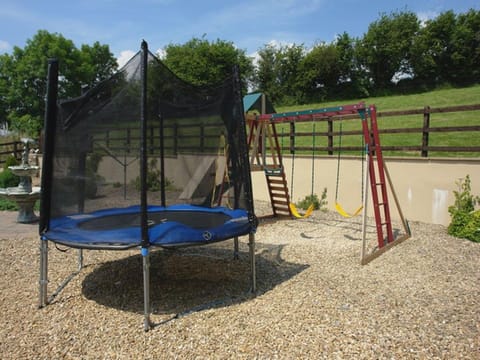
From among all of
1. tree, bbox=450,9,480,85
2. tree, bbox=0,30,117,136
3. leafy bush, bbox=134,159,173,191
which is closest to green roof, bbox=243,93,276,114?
leafy bush, bbox=134,159,173,191

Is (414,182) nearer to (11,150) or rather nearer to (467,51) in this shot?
(11,150)

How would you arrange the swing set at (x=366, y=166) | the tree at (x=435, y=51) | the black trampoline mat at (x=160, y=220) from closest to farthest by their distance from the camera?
the black trampoline mat at (x=160, y=220), the swing set at (x=366, y=166), the tree at (x=435, y=51)

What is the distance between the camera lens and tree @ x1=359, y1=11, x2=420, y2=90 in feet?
91.2

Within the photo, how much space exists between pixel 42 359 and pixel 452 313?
9.35ft

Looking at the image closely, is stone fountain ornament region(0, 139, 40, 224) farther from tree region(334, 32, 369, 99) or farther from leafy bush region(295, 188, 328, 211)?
tree region(334, 32, 369, 99)

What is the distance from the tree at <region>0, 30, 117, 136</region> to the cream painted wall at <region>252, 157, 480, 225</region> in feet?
99.9

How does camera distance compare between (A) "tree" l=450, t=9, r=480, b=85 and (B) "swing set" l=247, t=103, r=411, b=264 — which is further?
(A) "tree" l=450, t=9, r=480, b=85

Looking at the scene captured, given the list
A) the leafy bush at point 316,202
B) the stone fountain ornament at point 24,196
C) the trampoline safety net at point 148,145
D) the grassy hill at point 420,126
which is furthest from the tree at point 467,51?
the stone fountain ornament at point 24,196

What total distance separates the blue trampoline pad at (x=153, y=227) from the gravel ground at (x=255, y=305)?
1.83ft

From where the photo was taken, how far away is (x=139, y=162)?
306cm

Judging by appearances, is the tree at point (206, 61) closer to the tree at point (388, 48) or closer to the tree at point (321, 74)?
the tree at point (321, 74)

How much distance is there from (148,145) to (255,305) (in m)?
1.63

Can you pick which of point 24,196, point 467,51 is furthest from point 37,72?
point 467,51

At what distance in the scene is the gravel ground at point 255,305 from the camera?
227cm
